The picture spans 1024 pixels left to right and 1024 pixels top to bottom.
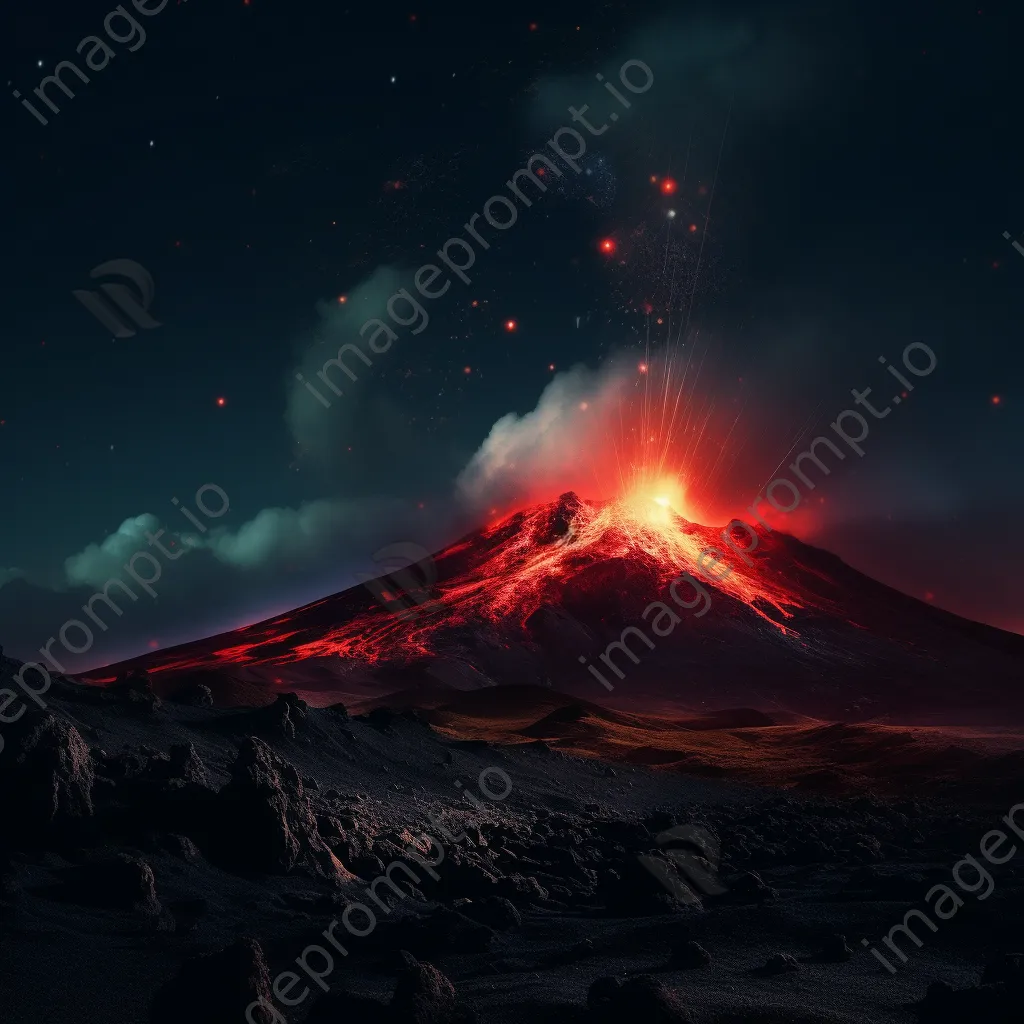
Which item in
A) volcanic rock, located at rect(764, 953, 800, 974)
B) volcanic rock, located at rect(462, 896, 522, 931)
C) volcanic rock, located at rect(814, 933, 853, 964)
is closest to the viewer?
volcanic rock, located at rect(764, 953, 800, 974)

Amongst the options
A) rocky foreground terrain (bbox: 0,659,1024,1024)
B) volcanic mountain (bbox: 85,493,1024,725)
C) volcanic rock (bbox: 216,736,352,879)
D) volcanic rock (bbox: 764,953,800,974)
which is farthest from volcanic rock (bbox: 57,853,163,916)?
volcanic mountain (bbox: 85,493,1024,725)

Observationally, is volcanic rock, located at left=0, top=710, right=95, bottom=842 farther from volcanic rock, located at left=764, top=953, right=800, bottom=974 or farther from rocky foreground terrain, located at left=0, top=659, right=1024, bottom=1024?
volcanic rock, located at left=764, top=953, right=800, bottom=974

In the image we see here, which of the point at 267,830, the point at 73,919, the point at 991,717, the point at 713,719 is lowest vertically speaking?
the point at 73,919

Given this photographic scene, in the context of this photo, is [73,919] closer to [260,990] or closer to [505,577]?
[260,990]

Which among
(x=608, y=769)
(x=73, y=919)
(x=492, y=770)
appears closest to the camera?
(x=73, y=919)

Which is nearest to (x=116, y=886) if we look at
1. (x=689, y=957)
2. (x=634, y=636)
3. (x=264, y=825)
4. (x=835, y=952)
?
(x=264, y=825)

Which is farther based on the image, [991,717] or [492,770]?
[991,717]

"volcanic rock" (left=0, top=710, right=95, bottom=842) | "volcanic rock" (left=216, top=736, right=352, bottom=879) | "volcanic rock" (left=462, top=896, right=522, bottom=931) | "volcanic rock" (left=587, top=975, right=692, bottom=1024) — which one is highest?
"volcanic rock" (left=587, top=975, right=692, bottom=1024)

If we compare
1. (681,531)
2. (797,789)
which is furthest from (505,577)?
(797,789)
